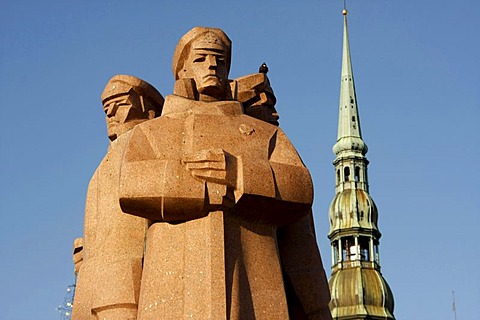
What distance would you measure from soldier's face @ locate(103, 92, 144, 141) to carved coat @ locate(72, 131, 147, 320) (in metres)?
0.29

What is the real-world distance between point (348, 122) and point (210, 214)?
87.5 metres

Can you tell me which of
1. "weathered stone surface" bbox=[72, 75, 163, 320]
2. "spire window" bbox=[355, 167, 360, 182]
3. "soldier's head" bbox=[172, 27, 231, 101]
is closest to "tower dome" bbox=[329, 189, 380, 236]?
"spire window" bbox=[355, 167, 360, 182]

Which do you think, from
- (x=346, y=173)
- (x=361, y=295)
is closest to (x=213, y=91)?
(x=361, y=295)

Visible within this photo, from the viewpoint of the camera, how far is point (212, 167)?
1093 cm

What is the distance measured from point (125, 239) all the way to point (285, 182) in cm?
199

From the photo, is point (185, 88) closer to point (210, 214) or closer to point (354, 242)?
point (210, 214)

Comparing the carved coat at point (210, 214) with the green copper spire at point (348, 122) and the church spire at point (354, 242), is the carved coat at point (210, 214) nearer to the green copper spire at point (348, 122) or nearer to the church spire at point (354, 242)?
the church spire at point (354, 242)

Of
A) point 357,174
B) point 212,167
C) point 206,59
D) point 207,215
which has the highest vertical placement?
point 357,174

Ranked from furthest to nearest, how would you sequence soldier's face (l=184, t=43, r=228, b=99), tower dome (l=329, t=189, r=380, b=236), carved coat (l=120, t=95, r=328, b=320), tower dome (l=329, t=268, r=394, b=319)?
tower dome (l=329, t=189, r=380, b=236) < tower dome (l=329, t=268, r=394, b=319) < soldier's face (l=184, t=43, r=228, b=99) < carved coat (l=120, t=95, r=328, b=320)

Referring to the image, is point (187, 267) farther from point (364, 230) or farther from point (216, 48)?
point (364, 230)

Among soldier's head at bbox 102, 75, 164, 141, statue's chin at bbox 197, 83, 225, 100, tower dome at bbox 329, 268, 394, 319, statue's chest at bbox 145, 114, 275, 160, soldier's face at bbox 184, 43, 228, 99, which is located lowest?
statue's chest at bbox 145, 114, 275, 160

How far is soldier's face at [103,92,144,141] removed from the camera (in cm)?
1318

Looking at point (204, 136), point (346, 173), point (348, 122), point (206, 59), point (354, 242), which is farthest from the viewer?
point (348, 122)

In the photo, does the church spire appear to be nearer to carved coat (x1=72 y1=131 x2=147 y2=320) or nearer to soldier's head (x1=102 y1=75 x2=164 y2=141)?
soldier's head (x1=102 y1=75 x2=164 y2=141)
